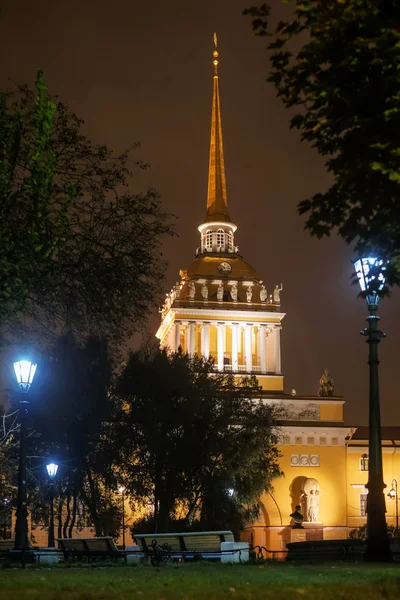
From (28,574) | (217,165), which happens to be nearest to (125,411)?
(28,574)

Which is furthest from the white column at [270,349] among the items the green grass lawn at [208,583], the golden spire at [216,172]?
the green grass lawn at [208,583]

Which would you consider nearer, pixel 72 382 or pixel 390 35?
pixel 390 35

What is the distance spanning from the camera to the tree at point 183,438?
36.2 meters

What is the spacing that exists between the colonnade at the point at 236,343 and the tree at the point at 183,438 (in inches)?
1168

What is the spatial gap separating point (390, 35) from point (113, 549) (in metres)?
13.2

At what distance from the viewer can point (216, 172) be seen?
82188mm

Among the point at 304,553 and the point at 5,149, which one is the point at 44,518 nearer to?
the point at 304,553

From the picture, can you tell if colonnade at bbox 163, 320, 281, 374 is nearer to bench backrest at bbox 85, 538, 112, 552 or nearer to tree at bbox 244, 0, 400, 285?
bench backrest at bbox 85, 538, 112, 552

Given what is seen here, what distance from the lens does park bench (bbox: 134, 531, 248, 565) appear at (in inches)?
731

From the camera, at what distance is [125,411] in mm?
38531

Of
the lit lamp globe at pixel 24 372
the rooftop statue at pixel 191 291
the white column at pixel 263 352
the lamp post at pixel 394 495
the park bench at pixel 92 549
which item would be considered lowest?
the park bench at pixel 92 549

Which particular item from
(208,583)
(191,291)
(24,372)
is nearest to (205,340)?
(191,291)

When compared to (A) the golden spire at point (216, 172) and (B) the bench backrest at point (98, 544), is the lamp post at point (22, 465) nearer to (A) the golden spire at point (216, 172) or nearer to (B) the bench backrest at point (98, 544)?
(B) the bench backrest at point (98, 544)

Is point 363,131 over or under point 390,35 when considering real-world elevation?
under
